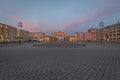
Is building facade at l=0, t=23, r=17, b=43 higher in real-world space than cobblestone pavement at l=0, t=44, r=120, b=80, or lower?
higher

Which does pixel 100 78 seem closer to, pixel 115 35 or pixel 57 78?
pixel 57 78

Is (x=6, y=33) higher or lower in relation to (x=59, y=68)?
higher

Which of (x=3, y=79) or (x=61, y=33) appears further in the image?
(x=61, y=33)

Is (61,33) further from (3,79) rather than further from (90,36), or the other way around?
(3,79)

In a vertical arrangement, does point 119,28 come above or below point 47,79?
above

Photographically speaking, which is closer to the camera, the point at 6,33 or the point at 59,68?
the point at 59,68

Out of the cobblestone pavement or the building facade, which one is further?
the building facade

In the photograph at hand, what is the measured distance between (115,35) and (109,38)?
550 inches

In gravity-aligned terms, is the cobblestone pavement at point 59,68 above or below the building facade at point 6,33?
below

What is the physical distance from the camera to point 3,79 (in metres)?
7.09

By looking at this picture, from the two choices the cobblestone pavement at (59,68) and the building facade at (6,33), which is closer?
the cobblestone pavement at (59,68)

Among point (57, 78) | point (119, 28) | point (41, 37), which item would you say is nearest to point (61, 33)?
point (41, 37)

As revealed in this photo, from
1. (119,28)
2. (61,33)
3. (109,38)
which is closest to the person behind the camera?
(119,28)

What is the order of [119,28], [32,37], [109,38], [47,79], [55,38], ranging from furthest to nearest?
[32,37] < [55,38] < [109,38] < [119,28] < [47,79]
